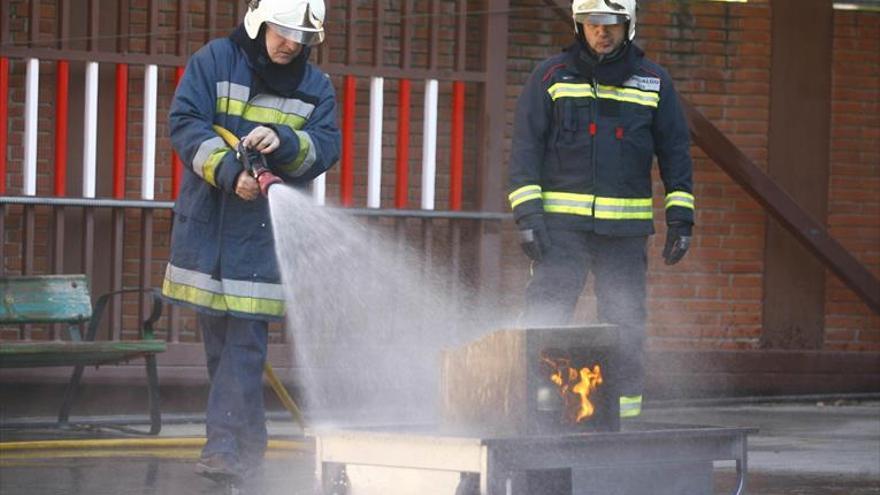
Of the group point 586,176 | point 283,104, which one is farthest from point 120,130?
point 586,176

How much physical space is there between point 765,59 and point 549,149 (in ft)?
12.5

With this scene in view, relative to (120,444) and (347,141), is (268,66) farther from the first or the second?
(347,141)

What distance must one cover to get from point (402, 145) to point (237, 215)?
11.4 ft

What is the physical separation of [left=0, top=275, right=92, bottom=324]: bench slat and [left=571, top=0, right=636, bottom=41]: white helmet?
3.13 m

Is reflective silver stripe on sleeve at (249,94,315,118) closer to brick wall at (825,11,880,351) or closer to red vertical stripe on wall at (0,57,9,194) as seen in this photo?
red vertical stripe on wall at (0,57,9,194)

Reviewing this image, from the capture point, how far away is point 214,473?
273 inches

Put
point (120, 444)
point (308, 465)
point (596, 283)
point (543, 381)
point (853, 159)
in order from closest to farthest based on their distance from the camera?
point (543, 381)
point (596, 283)
point (308, 465)
point (120, 444)
point (853, 159)

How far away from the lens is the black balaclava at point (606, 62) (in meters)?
7.82

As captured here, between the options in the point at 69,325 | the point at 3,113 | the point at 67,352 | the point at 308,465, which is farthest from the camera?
the point at 3,113

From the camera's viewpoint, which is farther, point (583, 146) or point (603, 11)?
point (583, 146)

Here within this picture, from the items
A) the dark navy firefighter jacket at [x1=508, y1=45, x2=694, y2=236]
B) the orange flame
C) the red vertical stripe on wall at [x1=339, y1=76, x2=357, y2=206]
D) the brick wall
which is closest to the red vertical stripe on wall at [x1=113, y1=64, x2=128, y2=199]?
the red vertical stripe on wall at [x1=339, y1=76, x2=357, y2=206]

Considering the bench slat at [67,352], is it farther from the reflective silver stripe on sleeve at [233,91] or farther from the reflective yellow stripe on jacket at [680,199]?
the reflective yellow stripe on jacket at [680,199]

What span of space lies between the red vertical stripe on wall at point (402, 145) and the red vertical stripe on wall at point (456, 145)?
25 cm

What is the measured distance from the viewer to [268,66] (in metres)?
7.12
